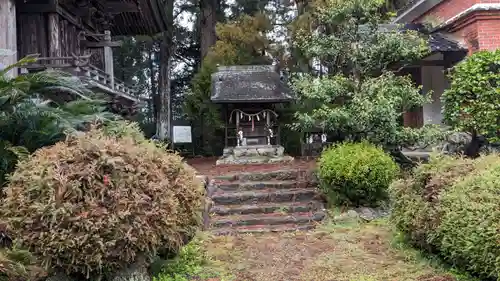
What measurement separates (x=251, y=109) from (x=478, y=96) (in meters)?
7.11

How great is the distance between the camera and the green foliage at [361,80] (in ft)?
32.1

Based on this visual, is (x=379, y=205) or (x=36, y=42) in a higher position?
(x=36, y=42)

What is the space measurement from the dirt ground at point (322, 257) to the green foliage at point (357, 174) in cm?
82

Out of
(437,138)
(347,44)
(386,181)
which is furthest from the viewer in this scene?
(347,44)

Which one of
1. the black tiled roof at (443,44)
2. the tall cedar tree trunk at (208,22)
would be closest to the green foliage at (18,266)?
the black tiled roof at (443,44)

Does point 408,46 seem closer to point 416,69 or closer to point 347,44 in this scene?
point 347,44

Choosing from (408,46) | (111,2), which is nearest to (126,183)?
(408,46)

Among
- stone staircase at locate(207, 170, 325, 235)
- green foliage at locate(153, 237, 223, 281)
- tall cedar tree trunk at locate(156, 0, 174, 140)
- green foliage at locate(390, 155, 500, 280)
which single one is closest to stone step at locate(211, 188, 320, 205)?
stone staircase at locate(207, 170, 325, 235)

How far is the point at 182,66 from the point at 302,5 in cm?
1340

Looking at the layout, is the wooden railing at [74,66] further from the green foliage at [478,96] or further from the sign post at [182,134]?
the green foliage at [478,96]

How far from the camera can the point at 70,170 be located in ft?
14.2

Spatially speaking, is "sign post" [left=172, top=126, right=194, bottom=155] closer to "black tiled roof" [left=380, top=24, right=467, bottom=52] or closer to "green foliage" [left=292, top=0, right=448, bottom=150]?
"green foliage" [left=292, top=0, right=448, bottom=150]

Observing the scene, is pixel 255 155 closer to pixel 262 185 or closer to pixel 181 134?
pixel 262 185

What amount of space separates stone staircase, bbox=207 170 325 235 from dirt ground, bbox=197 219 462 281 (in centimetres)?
54
